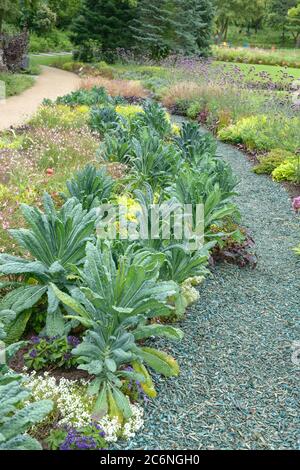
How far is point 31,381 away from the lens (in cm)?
274

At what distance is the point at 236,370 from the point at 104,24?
89.0 ft

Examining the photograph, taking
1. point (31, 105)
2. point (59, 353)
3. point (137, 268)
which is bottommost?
point (31, 105)

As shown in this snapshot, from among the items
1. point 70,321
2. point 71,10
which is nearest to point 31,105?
point 70,321

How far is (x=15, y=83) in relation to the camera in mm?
17250

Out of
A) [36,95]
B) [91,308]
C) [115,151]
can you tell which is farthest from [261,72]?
[91,308]

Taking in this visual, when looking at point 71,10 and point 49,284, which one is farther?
point 71,10

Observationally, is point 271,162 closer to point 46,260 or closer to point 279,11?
point 46,260

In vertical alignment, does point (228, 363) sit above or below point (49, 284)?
below

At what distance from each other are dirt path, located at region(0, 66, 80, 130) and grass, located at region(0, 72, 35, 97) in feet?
0.62

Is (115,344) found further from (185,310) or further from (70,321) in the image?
(185,310)

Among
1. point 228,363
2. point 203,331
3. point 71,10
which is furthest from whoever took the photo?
point 71,10

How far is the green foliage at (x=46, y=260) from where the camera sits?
3.03 meters

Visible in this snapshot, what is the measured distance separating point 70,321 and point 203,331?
3.34ft

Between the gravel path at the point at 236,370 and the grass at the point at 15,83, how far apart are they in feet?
43.0
